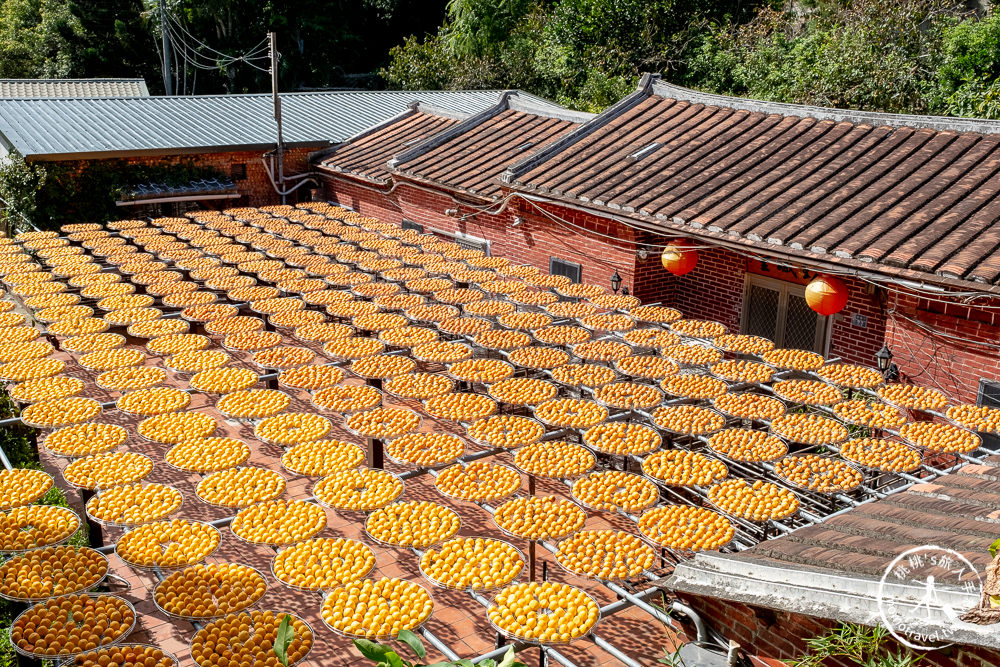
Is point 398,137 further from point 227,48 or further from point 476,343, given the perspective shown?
point 227,48

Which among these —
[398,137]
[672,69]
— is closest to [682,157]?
[398,137]

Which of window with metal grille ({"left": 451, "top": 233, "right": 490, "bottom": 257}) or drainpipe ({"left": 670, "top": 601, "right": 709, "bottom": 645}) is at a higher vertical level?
drainpipe ({"left": 670, "top": 601, "right": 709, "bottom": 645})

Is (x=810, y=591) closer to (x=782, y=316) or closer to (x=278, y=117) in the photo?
(x=782, y=316)

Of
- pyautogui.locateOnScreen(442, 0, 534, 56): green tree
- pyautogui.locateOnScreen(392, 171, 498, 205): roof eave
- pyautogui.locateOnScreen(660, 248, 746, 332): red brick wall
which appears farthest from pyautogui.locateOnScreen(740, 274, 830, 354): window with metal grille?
pyautogui.locateOnScreen(442, 0, 534, 56): green tree

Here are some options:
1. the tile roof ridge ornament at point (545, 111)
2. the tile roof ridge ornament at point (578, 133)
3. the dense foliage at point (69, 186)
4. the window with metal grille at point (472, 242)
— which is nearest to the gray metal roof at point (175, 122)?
the dense foliage at point (69, 186)

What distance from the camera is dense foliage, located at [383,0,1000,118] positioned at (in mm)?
24062

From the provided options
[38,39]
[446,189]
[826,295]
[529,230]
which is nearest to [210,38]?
[38,39]

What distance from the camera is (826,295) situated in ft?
34.8

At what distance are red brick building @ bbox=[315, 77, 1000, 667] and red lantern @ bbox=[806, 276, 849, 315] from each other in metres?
0.44

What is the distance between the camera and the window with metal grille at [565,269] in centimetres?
1581

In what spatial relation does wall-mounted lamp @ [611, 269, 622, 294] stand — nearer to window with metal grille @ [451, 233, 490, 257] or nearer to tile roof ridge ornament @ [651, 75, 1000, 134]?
window with metal grille @ [451, 233, 490, 257]

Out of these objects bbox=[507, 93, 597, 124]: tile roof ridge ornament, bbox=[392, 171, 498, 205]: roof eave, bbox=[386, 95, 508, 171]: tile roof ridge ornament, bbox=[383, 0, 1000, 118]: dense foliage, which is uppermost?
bbox=[383, 0, 1000, 118]: dense foliage

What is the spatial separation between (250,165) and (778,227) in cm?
1402

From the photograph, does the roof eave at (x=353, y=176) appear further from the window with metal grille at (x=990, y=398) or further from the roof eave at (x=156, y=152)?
the window with metal grille at (x=990, y=398)
